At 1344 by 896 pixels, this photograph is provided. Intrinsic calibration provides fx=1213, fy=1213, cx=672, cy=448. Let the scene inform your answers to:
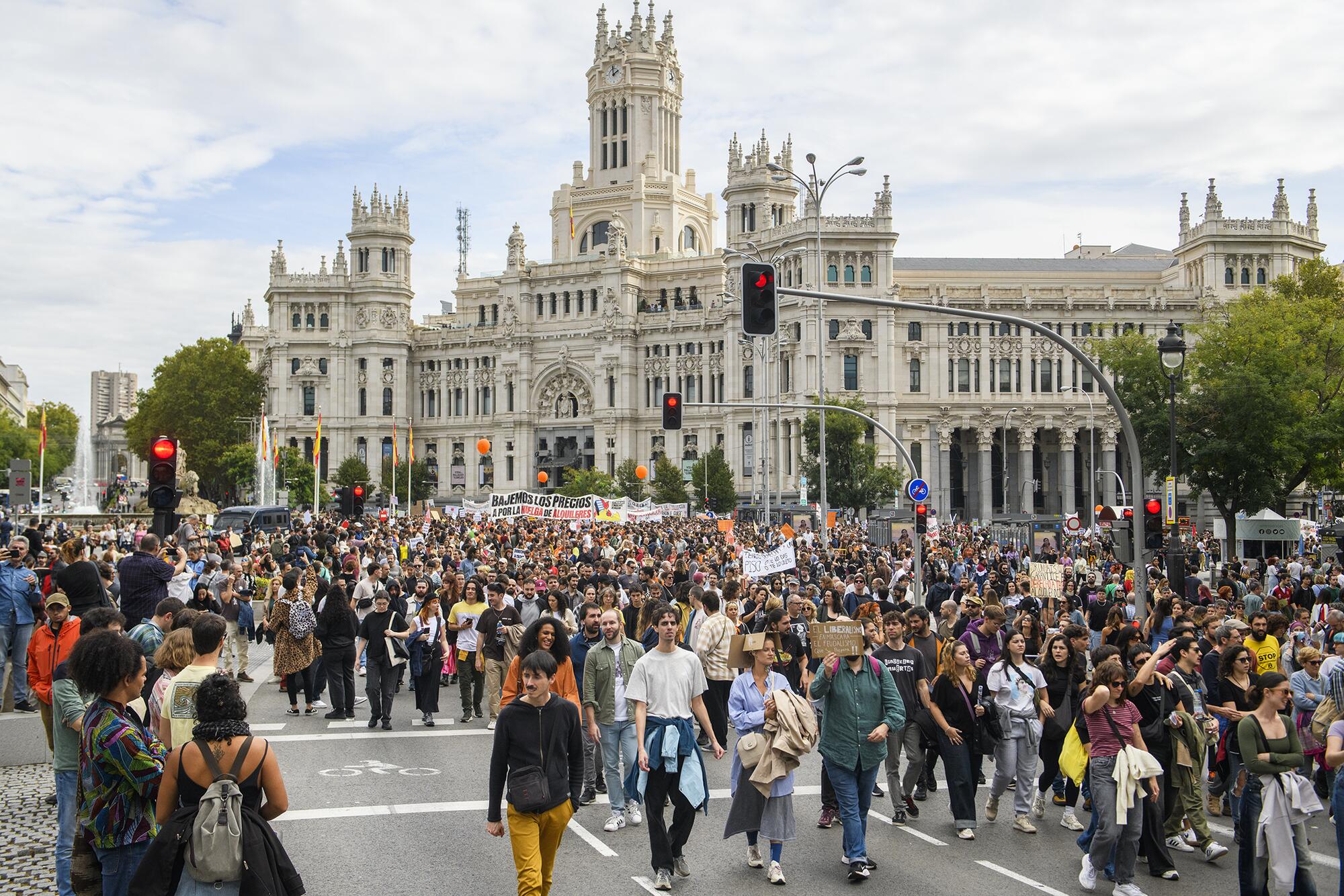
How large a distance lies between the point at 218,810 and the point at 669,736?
13.1 feet

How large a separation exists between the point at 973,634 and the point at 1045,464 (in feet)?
243

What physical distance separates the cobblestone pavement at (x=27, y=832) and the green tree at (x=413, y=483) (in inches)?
3079

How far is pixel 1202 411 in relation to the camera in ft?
120

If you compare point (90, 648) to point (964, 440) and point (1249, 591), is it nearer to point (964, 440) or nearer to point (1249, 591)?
point (1249, 591)

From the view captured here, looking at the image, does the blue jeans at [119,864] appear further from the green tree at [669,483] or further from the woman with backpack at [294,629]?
the green tree at [669,483]

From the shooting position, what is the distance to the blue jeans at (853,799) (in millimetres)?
8984

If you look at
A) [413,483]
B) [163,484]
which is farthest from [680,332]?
[163,484]

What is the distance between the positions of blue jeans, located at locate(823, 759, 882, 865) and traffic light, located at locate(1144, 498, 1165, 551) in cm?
1111

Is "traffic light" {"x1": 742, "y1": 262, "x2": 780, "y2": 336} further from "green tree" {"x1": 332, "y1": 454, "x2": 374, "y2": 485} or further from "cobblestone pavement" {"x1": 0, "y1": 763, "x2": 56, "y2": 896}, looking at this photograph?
"green tree" {"x1": 332, "y1": 454, "x2": 374, "y2": 485}

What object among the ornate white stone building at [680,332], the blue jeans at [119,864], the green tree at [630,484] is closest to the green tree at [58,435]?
the ornate white stone building at [680,332]

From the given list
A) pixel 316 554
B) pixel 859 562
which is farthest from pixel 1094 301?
pixel 316 554

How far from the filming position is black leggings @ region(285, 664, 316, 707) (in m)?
Result: 15.6

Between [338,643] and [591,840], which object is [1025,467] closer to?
[338,643]

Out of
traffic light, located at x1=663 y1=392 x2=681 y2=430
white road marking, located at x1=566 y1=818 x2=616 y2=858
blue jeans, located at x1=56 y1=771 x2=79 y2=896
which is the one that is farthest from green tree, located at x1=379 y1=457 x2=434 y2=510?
blue jeans, located at x1=56 y1=771 x2=79 y2=896
